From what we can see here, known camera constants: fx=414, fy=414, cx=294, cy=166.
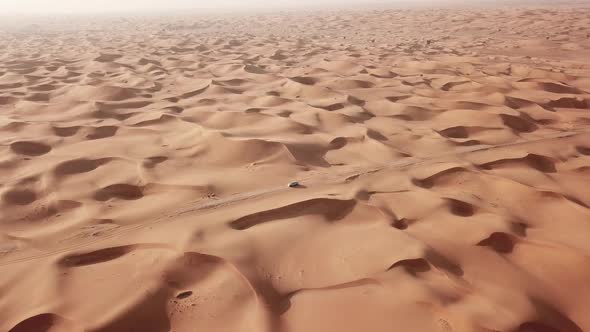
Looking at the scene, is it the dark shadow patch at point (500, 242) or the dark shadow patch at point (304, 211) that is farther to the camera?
the dark shadow patch at point (304, 211)

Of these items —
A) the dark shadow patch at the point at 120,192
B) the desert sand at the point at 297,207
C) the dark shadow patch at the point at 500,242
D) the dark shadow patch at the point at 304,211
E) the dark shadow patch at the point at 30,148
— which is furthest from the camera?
the dark shadow patch at the point at 30,148

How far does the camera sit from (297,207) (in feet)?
7.17

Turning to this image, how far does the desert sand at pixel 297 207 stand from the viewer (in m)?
1.54

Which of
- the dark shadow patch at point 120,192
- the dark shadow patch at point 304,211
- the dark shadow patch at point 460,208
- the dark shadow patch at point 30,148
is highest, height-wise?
the dark shadow patch at point 460,208

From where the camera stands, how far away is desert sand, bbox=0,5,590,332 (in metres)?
1.54

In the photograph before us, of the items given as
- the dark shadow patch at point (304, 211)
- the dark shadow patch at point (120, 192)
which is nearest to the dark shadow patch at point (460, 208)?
the dark shadow patch at point (304, 211)

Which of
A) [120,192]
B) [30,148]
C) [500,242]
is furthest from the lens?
[30,148]

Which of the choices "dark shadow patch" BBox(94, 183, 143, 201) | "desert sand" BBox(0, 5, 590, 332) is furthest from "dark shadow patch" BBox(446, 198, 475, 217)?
"dark shadow patch" BBox(94, 183, 143, 201)

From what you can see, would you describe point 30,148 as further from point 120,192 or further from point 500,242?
point 500,242

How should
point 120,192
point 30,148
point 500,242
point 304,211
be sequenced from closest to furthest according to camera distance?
1. point 500,242
2. point 304,211
3. point 120,192
4. point 30,148

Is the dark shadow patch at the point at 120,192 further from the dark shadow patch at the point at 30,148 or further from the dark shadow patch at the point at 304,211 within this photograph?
the dark shadow patch at the point at 30,148

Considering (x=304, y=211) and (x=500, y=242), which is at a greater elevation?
(x=500, y=242)

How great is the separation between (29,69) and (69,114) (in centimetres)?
309

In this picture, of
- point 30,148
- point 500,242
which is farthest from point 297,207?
point 30,148
